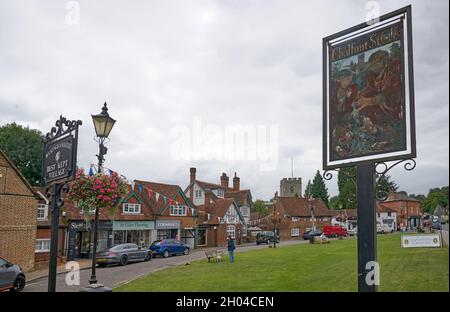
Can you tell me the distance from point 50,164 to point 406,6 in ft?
25.0

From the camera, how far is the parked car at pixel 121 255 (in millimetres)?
27797

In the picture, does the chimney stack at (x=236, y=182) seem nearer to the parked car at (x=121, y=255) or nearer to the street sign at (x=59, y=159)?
the parked car at (x=121, y=255)

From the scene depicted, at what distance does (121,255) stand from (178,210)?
661 inches

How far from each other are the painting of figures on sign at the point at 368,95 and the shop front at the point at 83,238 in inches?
1074

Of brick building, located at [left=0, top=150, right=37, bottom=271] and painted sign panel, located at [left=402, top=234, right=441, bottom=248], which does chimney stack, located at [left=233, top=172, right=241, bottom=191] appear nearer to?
brick building, located at [left=0, top=150, right=37, bottom=271]

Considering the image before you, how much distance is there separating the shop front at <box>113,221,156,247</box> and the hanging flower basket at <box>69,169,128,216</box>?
2693cm

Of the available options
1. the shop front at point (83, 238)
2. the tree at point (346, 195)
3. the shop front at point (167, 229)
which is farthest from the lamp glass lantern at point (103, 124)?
the tree at point (346, 195)

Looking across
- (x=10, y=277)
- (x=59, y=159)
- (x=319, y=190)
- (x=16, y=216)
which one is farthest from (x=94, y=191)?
(x=319, y=190)

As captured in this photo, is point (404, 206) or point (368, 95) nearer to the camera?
point (368, 95)

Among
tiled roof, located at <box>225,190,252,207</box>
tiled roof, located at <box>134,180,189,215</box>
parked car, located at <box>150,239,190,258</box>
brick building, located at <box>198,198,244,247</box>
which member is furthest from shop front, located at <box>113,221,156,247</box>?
tiled roof, located at <box>225,190,252,207</box>

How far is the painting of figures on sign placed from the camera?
6996 millimetres

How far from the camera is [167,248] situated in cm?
3491

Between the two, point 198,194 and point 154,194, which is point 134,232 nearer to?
point 154,194
